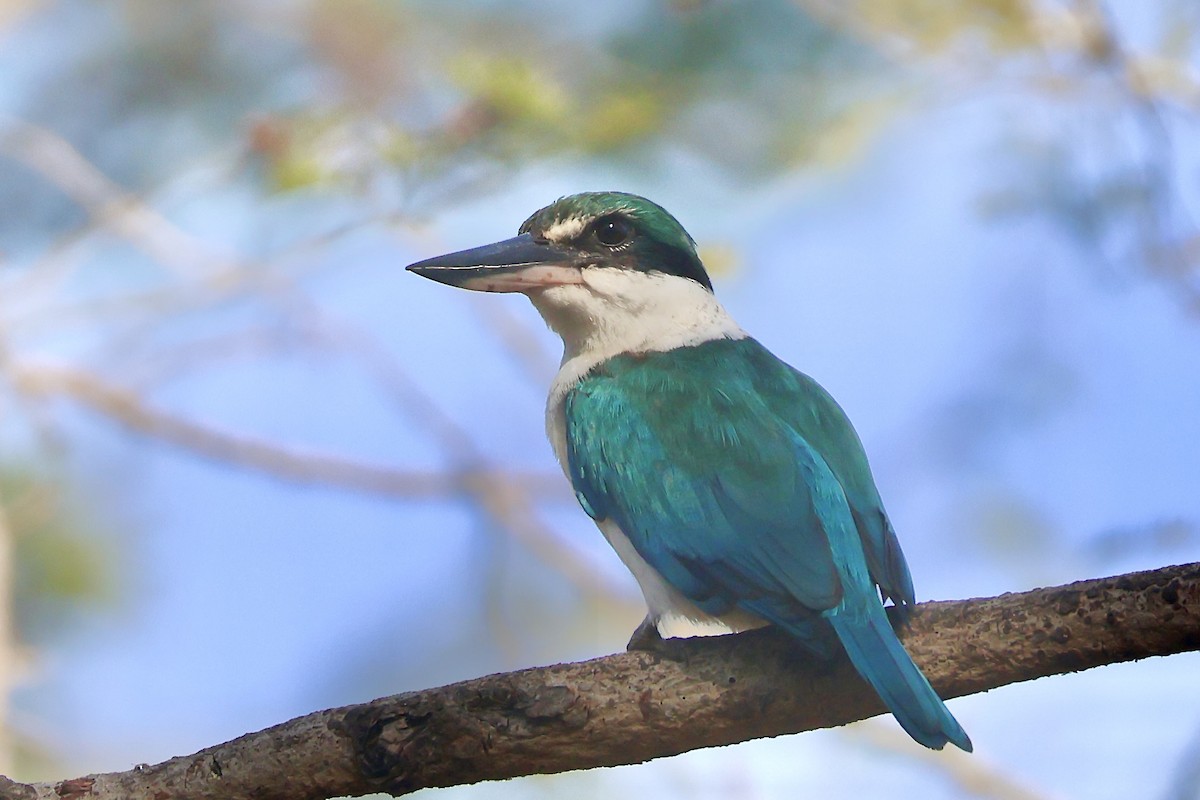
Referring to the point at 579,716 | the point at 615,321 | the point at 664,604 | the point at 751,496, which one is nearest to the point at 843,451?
the point at 751,496

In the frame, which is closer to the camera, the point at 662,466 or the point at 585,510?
the point at 662,466

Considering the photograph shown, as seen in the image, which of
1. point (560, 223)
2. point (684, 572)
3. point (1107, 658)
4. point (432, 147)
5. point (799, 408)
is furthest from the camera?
point (432, 147)

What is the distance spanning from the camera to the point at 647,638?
287 centimetres

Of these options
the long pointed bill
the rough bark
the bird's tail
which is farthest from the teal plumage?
the long pointed bill

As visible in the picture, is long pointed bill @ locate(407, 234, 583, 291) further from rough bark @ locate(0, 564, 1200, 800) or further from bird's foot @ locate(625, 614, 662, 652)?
rough bark @ locate(0, 564, 1200, 800)

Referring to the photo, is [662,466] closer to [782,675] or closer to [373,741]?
[782,675]

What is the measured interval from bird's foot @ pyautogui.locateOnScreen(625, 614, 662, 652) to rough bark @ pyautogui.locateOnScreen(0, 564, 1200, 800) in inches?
6.5

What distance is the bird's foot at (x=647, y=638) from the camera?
9.13 ft

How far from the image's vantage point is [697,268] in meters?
3.69

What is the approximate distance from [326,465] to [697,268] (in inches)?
121

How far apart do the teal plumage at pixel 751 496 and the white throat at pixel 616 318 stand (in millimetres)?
138

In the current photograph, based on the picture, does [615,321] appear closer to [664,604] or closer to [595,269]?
[595,269]

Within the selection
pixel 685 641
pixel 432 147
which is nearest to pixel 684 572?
pixel 685 641

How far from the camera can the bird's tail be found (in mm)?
2244
